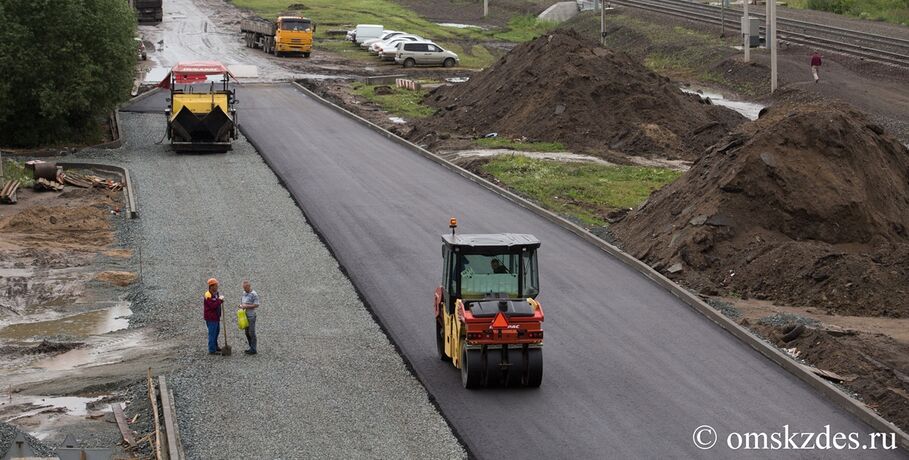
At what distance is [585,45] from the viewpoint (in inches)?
2074

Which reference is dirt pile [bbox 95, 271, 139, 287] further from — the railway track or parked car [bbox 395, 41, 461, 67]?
parked car [bbox 395, 41, 461, 67]

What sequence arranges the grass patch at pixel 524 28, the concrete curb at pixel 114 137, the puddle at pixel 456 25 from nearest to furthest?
the concrete curb at pixel 114 137
the grass patch at pixel 524 28
the puddle at pixel 456 25

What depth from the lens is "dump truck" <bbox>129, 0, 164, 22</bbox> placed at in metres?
93.2

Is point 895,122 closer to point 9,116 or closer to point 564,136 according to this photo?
point 564,136

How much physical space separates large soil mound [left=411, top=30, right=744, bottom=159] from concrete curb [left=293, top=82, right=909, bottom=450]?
8272 mm

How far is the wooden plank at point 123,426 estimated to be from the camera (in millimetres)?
17608

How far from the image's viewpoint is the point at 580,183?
3919 centimetres

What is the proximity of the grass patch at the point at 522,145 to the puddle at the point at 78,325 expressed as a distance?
22.4 metres

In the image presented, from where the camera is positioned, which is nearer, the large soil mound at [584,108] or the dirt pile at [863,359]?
the dirt pile at [863,359]

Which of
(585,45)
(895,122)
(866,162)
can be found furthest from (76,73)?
(895,122)

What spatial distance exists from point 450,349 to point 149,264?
11.4m

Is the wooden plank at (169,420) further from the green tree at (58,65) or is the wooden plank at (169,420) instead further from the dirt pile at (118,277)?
the green tree at (58,65)

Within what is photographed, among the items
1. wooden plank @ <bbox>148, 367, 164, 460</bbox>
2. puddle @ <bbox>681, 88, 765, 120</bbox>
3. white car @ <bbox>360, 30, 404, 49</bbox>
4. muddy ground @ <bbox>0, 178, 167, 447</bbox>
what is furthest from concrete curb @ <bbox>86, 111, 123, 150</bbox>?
white car @ <bbox>360, 30, 404, 49</bbox>

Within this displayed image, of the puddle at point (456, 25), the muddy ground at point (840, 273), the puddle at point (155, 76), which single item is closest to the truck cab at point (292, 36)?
the puddle at point (155, 76)
